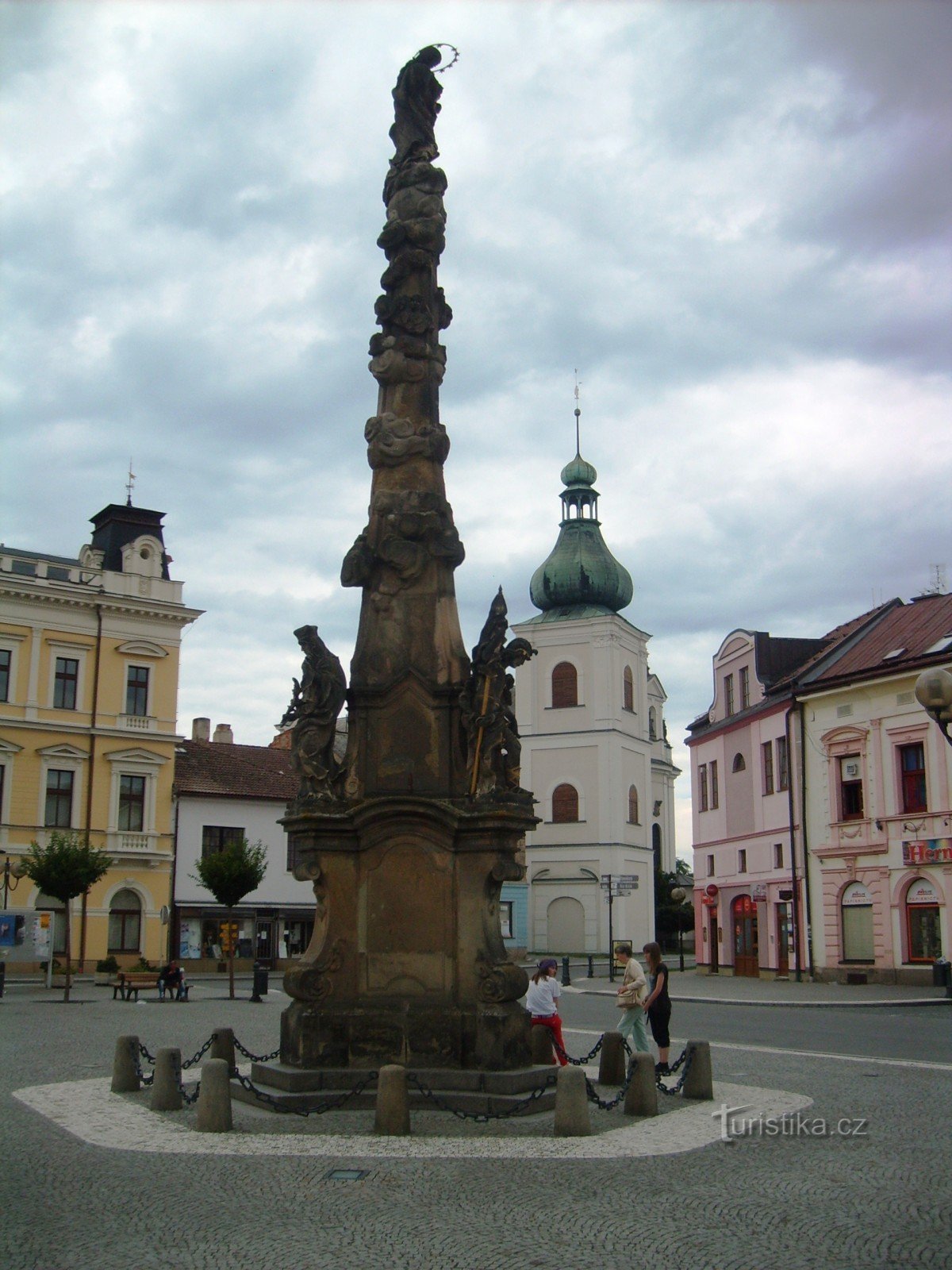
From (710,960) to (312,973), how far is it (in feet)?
118

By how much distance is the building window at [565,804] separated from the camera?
7056cm

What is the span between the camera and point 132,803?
48500 mm

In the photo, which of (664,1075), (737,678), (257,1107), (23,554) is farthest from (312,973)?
(23,554)

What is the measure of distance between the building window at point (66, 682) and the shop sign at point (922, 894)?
1145 inches

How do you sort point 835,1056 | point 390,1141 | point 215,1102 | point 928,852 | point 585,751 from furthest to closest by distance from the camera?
1. point 585,751
2. point 928,852
3. point 835,1056
4. point 215,1102
5. point 390,1141

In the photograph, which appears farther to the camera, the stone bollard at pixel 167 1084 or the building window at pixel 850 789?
the building window at pixel 850 789

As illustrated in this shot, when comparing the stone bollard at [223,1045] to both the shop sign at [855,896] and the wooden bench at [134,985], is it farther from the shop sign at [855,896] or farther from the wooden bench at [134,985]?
the shop sign at [855,896]

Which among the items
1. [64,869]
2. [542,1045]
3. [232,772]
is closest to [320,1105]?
[542,1045]

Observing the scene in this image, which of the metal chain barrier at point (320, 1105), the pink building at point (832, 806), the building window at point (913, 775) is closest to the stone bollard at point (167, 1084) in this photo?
the metal chain barrier at point (320, 1105)

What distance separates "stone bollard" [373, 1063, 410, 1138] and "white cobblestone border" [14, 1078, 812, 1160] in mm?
153

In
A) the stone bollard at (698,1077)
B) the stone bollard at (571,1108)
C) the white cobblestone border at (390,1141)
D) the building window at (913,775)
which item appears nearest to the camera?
the white cobblestone border at (390,1141)

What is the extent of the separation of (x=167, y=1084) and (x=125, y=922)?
3694cm

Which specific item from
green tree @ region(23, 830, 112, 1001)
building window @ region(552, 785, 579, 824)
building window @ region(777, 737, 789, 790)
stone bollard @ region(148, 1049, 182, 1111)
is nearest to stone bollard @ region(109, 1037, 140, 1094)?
stone bollard @ region(148, 1049, 182, 1111)

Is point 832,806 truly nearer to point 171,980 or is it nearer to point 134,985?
point 171,980
